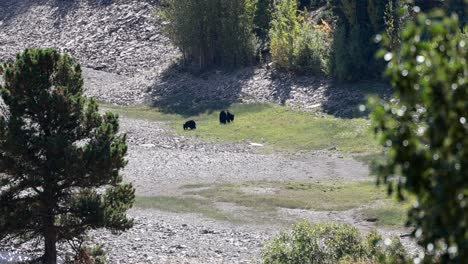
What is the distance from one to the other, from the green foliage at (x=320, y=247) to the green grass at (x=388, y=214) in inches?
425

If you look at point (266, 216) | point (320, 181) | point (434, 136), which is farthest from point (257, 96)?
point (434, 136)

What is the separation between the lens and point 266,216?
40250 millimetres

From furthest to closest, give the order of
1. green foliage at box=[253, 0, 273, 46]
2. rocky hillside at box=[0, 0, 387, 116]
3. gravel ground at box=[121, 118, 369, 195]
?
green foliage at box=[253, 0, 273, 46]
rocky hillside at box=[0, 0, 387, 116]
gravel ground at box=[121, 118, 369, 195]

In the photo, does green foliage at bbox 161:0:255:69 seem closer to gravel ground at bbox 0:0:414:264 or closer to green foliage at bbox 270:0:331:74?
gravel ground at bbox 0:0:414:264

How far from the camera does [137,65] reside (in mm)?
80875

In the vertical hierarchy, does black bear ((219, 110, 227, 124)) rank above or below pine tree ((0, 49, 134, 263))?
below

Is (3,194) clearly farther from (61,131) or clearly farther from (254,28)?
(254,28)

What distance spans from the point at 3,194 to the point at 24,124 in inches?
86.4

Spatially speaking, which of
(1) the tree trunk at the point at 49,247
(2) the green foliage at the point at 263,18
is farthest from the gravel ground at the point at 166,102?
(2) the green foliage at the point at 263,18

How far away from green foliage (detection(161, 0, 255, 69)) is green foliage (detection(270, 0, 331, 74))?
2735 mm

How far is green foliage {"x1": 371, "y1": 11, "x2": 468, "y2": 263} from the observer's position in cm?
715

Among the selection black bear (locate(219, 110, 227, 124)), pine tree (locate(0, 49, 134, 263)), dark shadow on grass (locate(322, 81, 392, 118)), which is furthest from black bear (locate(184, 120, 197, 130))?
pine tree (locate(0, 49, 134, 263))

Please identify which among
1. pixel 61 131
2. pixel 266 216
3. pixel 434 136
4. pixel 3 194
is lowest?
pixel 266 216

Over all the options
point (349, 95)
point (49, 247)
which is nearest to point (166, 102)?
point (349, 95)
